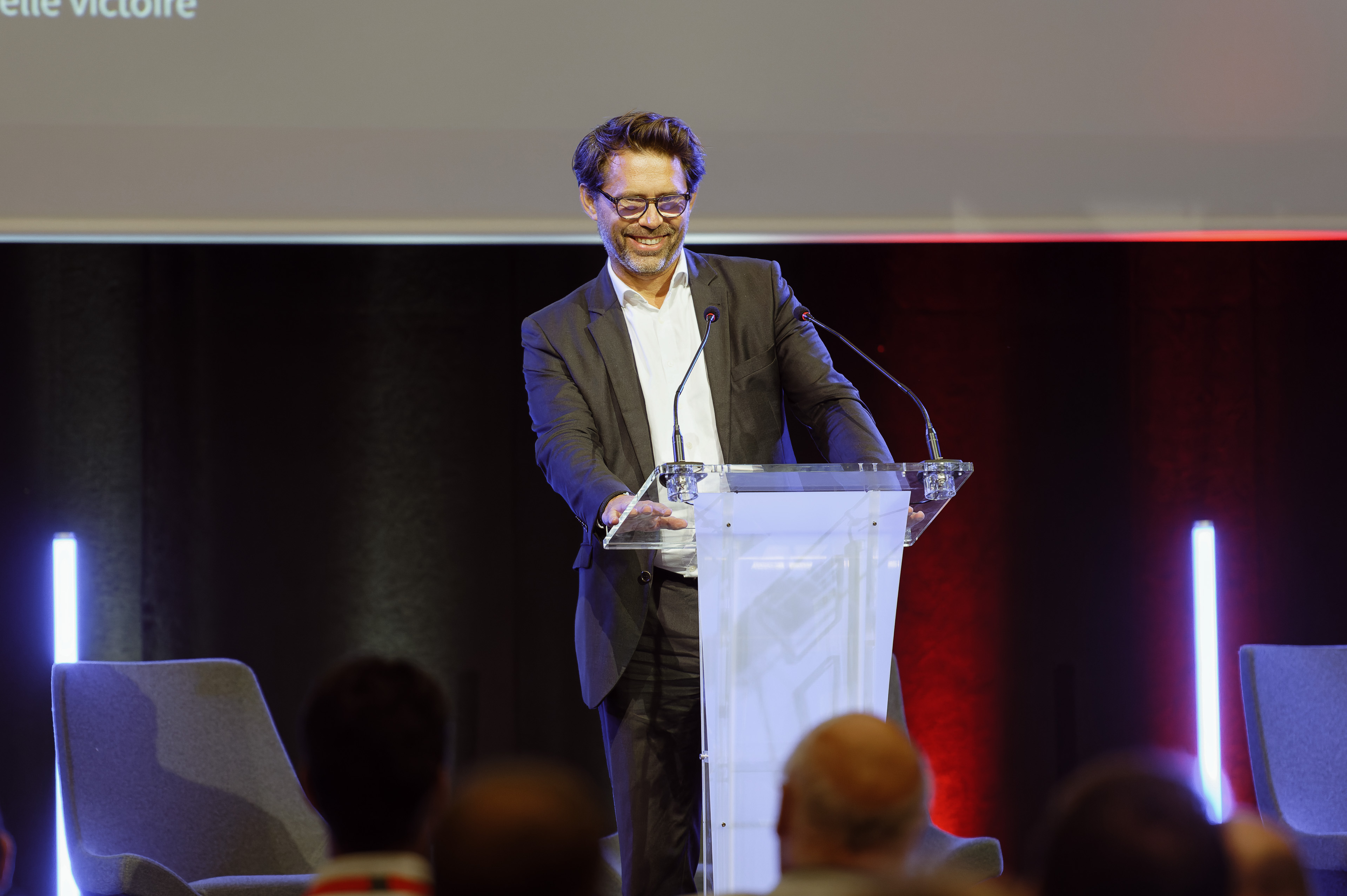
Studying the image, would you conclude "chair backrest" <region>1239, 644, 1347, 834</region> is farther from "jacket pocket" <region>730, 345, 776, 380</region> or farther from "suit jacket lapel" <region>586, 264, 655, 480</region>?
"suit jacket lapel" <region>586, 264, 655, 480</region>

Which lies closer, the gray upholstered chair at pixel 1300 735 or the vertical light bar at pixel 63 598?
the gray upholstered chair at pixel 1300 735

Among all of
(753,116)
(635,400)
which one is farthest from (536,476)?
(635,400)

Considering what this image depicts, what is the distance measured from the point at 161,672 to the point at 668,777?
166 centimetres

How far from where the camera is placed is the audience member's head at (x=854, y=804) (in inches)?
49.6

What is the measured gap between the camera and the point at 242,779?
357 cm

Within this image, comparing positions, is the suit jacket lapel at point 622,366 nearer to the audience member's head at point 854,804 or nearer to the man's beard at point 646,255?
the man's beard at point 646,255

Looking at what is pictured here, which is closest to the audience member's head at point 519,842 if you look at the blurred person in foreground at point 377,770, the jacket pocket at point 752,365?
the blurred person in foreground at point 377,770

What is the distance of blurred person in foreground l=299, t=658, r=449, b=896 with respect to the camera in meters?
1.28

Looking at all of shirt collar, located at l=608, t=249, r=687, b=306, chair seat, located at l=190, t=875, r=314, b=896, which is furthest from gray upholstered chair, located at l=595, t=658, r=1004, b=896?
shirt collar, located at l=608, t=249, r=687, b=306

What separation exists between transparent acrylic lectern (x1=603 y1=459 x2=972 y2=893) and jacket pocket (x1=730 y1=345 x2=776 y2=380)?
25.0 inches

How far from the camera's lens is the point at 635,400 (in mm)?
2762

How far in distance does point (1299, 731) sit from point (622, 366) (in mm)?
2171

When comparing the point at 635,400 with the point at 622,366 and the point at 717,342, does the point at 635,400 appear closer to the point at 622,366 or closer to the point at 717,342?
the point at 622,366

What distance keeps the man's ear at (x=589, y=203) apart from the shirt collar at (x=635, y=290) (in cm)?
10
